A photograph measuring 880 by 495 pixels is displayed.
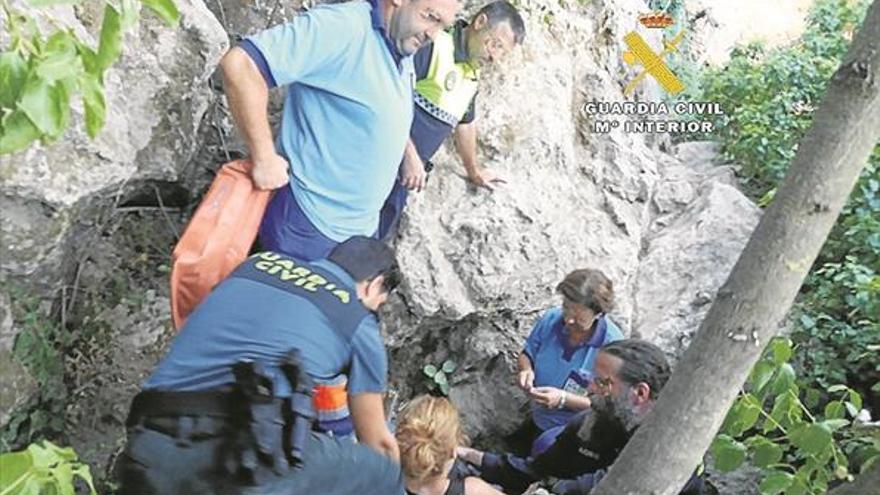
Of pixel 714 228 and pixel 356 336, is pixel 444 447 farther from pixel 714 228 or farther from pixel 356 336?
pixel 714 228

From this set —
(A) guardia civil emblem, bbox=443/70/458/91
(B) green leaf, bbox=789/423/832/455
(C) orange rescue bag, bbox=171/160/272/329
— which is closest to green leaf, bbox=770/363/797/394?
(B) green leaf, bbox=789/423/832/455

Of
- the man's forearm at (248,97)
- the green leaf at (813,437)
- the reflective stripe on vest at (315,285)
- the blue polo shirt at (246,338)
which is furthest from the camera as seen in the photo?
the man's forearm at (248,97)

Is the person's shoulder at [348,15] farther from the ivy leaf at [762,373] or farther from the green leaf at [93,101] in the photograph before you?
the green leaf at [93,101]

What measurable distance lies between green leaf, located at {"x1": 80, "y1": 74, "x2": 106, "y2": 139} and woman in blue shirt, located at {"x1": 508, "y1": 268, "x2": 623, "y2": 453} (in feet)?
9.13

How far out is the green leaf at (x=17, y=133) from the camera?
131 cm

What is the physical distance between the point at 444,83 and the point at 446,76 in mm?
27

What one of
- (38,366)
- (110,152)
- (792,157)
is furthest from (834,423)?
(38,366)

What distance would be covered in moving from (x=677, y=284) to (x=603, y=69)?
1.27m

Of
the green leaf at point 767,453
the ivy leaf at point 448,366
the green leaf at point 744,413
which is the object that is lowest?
the ivy leaf at point 448,366

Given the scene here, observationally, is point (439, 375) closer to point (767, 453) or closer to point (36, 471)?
point (767, 453)

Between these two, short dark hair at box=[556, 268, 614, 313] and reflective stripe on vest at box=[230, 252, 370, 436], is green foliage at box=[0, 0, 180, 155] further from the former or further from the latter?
short dark hair at box=[556, 268, 614, 313]

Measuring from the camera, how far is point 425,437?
10.7ft

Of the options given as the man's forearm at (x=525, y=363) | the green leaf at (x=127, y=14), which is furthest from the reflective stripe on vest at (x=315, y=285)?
the man's forearm at (x=525, y=363)

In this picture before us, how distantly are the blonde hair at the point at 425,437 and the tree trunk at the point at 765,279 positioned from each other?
165cm
